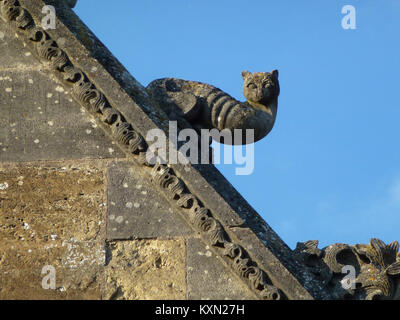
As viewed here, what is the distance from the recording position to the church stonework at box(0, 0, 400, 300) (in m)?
9.32

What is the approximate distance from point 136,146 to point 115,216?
2.04ft

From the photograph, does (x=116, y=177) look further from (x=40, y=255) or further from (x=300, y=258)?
(x=300, y=258)

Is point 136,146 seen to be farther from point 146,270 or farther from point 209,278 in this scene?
point 209,278

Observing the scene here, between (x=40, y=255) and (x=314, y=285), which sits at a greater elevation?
(x=314, y=285)

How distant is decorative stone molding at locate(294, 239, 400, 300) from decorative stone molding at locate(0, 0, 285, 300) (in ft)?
1.80

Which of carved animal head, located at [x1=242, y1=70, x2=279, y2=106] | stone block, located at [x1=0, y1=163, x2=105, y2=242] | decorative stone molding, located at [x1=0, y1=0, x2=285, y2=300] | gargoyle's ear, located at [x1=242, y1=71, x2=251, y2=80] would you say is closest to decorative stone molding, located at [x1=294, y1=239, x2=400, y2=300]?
decorative stone molding, located at [x1=0, y1=0, x2=285, y2=300]

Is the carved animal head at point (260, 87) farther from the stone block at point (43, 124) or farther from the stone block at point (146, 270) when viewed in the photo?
the stone block at point (146, 270)

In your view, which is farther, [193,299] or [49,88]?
[49,88]

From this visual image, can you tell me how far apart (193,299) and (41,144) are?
1.84 m

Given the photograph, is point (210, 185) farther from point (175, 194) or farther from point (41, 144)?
point (41, 144)

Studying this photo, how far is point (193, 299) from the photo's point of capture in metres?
9.21

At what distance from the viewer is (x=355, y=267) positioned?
9727 millimetres

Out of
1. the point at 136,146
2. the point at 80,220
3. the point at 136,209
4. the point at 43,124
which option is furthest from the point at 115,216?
the point at 43,124
